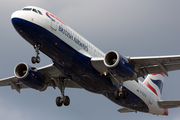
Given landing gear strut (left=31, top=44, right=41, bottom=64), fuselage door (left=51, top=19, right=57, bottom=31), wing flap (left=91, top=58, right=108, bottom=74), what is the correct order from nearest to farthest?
fuselage door (left=51, top=19, right=57, bottom=31)
landing gear strut (left=31, top=44, right=41, bottom=64)
wing flap (left=91, top=58, right=108, bottom=74)

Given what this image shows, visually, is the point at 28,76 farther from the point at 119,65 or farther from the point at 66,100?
the point at 119,65

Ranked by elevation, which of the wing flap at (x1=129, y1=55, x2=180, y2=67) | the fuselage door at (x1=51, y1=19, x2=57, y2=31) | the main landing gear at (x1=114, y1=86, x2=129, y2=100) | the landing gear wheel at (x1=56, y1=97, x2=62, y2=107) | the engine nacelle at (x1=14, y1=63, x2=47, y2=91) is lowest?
the landing gear wheel at (x1=56, y1=97, x2=62, y2=107)

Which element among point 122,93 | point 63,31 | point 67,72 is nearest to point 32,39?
point 63,31

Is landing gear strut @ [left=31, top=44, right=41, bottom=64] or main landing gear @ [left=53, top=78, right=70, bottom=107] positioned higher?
landing gear strut @ [left=31, top=44, right=41, bottom=64]

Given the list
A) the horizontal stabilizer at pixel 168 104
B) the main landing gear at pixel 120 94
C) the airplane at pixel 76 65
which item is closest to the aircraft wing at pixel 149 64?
the airplane at pixel 76 65

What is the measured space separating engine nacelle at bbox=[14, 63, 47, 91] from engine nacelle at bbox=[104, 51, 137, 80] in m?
8.55

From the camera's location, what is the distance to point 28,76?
105 ft

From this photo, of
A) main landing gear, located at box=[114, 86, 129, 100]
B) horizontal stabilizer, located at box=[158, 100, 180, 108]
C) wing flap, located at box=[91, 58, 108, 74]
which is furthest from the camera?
horizontal stabilizer, located at box=[158, 100, 180, 108]

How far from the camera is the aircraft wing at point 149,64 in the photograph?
2887 centimetres

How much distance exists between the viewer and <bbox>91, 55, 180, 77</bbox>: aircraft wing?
2887cm

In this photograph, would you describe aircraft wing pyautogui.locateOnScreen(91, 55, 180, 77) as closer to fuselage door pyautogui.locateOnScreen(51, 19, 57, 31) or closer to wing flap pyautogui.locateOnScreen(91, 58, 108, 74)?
wing flap pyautogui.locateOnScreen(91, 58, 108, 74)

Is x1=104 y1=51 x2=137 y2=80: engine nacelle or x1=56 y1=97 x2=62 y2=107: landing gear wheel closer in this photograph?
x1=104 y1=51 x2=137 y2=80: engine nacelle

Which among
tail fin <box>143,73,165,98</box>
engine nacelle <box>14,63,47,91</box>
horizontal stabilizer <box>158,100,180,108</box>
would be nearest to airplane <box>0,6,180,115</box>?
engine nacelle <box>14,63,47,91</box>

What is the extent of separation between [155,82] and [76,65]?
18.1 m
